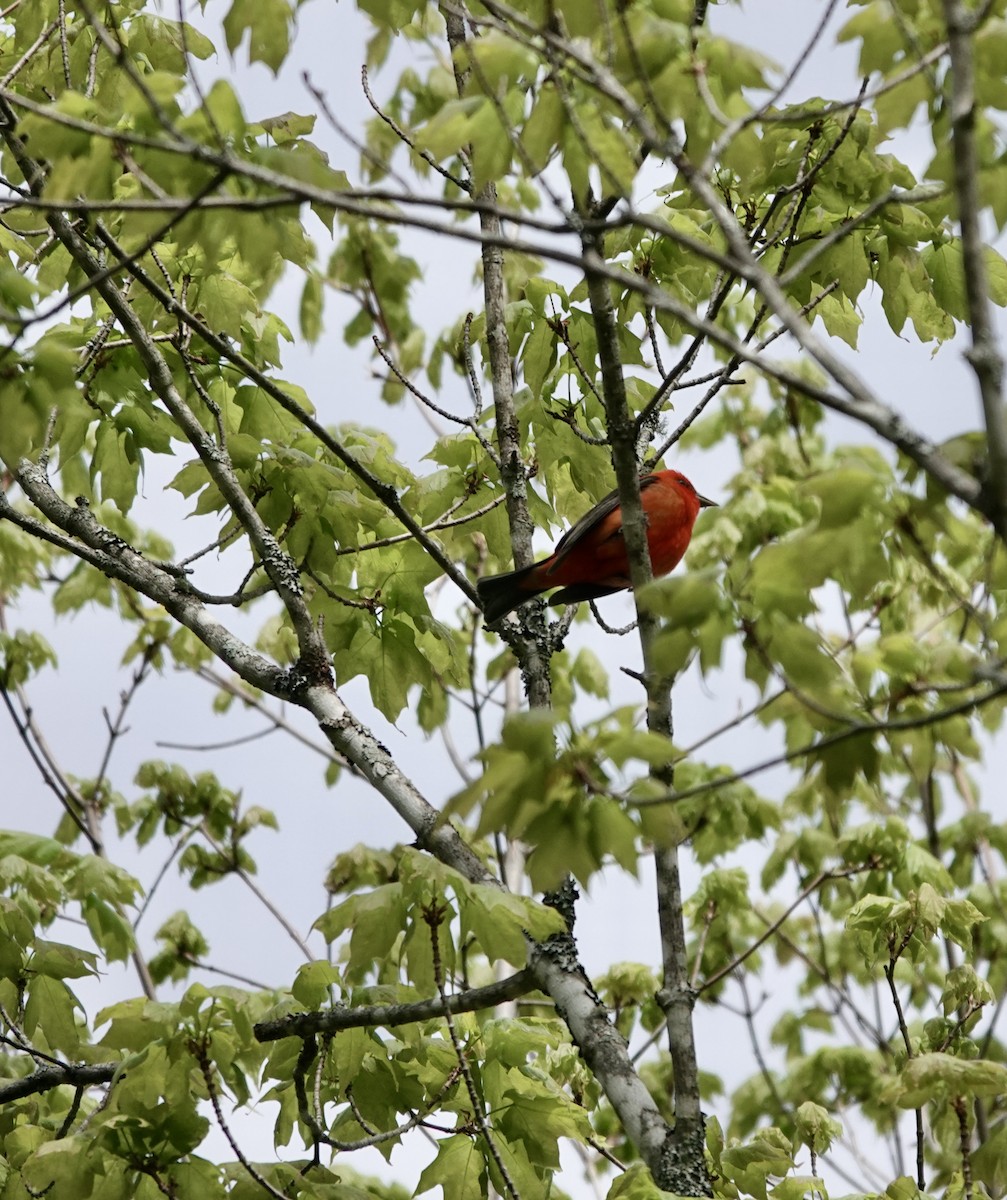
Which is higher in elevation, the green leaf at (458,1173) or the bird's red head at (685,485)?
the bird's red head at (685,485)

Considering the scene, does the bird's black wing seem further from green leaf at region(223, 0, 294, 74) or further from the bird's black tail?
green leaf at region(223, 0, 294, 74)

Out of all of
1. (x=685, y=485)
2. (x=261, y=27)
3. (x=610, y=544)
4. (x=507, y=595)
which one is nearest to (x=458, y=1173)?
(x=507, y=595)

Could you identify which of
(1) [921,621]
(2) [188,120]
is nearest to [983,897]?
(1) [921,621]

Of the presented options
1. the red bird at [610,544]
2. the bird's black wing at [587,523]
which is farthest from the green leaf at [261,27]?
the bird's black wing at [587,523]

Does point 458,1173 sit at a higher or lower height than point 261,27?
lower

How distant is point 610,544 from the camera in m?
5.21

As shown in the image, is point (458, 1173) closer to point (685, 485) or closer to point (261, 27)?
point (261, 27)

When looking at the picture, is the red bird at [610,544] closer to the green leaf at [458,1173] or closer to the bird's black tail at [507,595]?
the bird's black tail at [507,595]

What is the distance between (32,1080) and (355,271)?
6035 mm

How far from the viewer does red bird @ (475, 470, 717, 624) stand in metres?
5.02

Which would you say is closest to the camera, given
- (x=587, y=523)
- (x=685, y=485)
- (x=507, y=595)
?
(x=507, y=595)

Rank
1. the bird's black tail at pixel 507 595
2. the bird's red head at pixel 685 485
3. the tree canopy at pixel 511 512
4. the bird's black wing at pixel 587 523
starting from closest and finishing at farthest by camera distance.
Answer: the tree canopy at pixel 511 512 → the bird's black tail at pixel 507 595 → the bird's black wing at pixel 587 523 → the bird's red head at pixel 685 485

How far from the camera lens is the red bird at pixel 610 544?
5.02 metres

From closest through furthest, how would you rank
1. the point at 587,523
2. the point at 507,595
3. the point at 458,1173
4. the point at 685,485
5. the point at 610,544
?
the point at 458,1173
the point at 507,595
the point at 587,523
the point at 610,544
the point at 685,485
